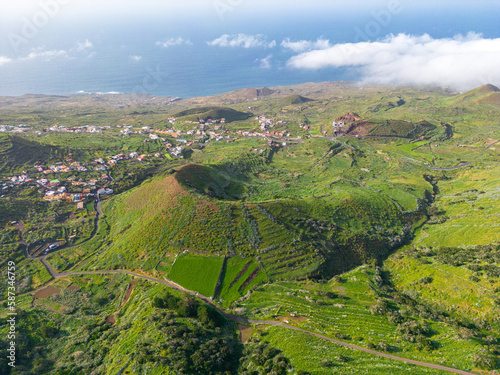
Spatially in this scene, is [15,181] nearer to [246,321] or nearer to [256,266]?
[256,266]

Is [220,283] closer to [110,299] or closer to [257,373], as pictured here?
[257,373]

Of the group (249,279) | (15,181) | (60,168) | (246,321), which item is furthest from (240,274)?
(60,168)

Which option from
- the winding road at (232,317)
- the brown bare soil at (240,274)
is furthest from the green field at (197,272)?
the brown bare soil at (240,274)

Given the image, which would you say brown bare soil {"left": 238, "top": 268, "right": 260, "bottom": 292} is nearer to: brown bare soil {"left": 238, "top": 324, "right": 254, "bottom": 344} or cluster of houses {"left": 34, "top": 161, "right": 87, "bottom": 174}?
brown bare soil {"left": 238, "top": 324, "right": 254, "bottom": 344}

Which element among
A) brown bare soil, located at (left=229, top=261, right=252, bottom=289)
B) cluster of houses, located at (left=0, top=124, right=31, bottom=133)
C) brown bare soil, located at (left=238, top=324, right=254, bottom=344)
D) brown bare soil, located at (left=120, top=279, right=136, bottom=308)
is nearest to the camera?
brown bare soil, located at (left=238, top=324, right=254, bottom=344)

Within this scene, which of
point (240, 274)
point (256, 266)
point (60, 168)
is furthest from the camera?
point (60, 168)

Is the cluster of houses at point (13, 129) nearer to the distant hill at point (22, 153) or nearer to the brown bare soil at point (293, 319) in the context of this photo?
the distant hill at point (22, 153)

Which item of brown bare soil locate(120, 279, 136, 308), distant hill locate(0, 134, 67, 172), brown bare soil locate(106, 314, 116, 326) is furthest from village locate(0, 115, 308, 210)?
brown bare soil locate(106, 314, 116, 326)
